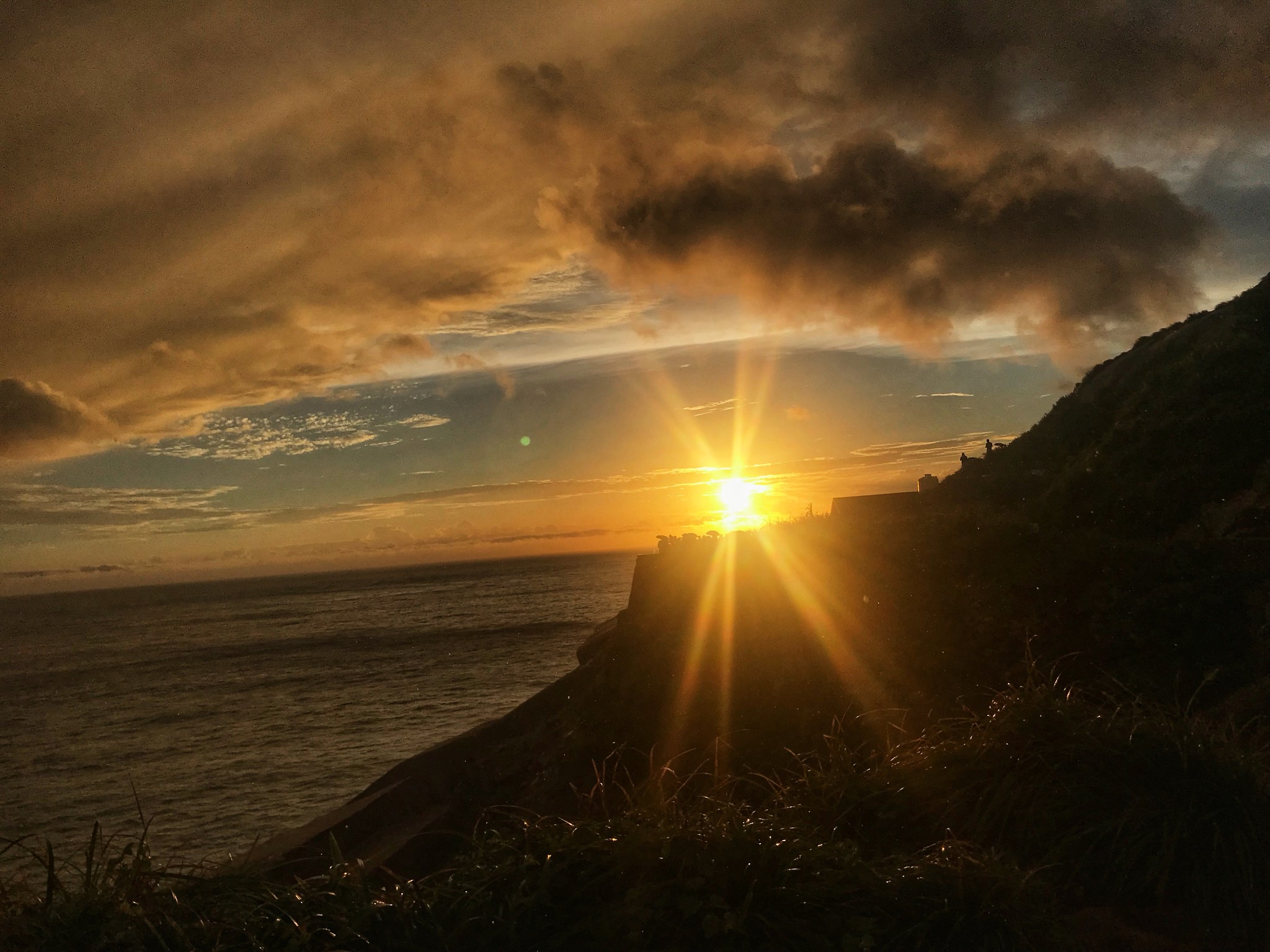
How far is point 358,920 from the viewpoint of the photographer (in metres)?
4.64

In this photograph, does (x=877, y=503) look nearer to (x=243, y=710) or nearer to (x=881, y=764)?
(x=881, y=764)

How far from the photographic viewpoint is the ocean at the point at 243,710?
1041 inches

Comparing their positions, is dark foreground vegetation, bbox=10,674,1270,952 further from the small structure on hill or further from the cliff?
the small structure on hill

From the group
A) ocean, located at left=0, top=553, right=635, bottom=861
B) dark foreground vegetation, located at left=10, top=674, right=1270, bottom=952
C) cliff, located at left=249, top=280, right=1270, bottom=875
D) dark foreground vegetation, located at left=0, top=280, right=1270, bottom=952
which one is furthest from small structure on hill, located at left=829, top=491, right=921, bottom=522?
dark foreground vegetation, located at left=10, top=674, right=1270, bottom=952

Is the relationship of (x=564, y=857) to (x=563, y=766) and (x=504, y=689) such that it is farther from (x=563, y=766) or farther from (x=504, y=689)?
(x=504, y=689)

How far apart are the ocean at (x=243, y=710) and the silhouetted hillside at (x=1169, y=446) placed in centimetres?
2304

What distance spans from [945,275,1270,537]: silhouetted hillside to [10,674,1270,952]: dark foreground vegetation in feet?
53.5

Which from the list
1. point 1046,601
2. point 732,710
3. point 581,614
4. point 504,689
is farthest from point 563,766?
point 581,614

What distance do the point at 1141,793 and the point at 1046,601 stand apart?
11230 millimetres

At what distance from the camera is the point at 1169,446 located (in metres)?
27.8

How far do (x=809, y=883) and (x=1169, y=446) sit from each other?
28.1 metres

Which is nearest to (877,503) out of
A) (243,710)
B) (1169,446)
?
(1169,446)

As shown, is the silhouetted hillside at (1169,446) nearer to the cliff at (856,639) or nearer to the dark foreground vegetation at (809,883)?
the cliff at (856,639)

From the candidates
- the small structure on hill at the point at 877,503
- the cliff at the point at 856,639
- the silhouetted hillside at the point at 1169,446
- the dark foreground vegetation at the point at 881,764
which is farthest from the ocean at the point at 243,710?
the silhouetted hillside at the point at 1169,446
